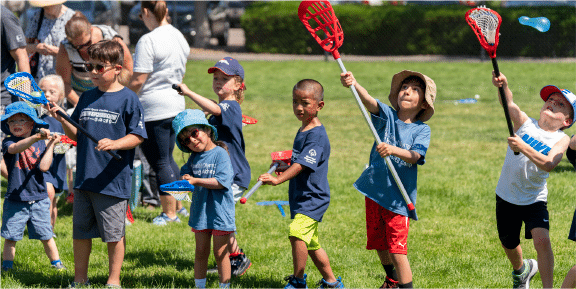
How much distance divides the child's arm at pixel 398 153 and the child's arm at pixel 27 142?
2.37 m

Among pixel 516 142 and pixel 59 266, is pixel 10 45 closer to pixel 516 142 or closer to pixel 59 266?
pixel 59 266

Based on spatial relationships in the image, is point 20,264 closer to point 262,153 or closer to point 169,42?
point 169,42

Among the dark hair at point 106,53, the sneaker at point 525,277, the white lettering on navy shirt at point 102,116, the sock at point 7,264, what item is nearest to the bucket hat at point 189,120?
the white lettering on navy shirt at point 102,116

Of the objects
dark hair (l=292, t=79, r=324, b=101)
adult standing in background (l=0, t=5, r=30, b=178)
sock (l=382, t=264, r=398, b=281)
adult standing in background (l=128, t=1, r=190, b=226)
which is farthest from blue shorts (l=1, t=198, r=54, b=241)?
sock (l=382, t=264, r=398, b=281)

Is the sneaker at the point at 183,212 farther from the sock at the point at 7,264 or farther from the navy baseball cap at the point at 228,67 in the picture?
the navy baseball cap at the point at 228,67

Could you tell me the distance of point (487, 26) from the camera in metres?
3.75

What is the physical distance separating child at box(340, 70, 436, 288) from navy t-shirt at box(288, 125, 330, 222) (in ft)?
0.94

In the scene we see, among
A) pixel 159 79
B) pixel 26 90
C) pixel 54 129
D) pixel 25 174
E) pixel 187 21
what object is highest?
pixel 187 21

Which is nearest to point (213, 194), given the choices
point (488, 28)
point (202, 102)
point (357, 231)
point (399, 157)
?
point (202, 102)

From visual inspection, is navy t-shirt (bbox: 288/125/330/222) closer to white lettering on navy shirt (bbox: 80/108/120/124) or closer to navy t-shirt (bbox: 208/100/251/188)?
navy t-shirt (bbox: 208/100/251/188)

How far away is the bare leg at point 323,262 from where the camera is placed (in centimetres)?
448

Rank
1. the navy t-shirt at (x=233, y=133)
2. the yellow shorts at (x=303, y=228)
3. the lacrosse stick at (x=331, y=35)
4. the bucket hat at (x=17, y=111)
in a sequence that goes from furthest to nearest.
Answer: the bucket hat at (x=17, y=111)
the navy t-shirt at (x=233, y=133)
the yellow shorts at (x=303, y=228)
the lacrosse stick at (x=331, y=35)

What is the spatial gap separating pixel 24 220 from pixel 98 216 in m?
0.94

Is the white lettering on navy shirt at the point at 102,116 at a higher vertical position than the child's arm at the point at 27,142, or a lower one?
higher
